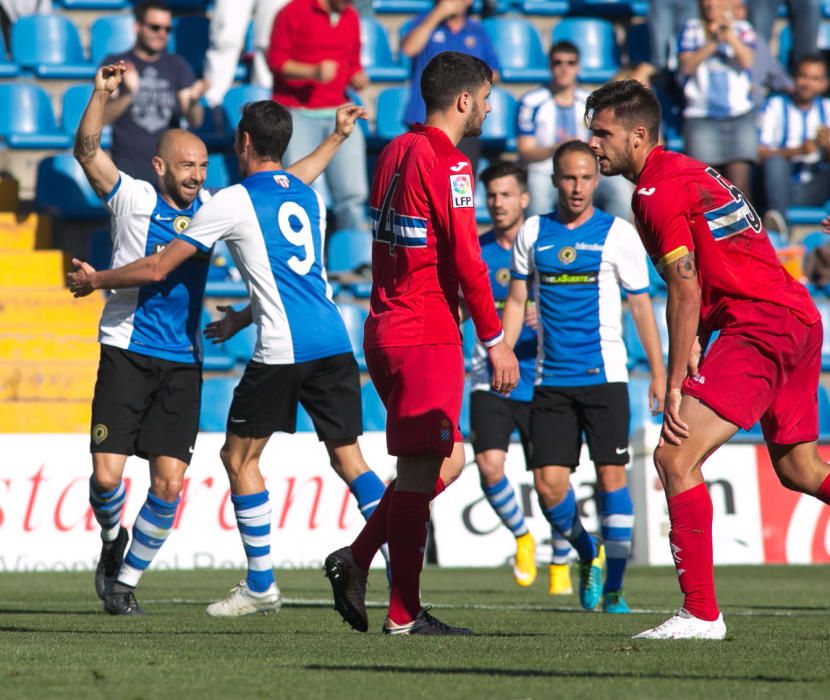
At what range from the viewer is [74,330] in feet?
41.5

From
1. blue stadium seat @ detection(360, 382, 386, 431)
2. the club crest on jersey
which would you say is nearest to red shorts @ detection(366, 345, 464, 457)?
the club crest on jersey

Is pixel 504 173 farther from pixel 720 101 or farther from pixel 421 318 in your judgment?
pixel 720 101

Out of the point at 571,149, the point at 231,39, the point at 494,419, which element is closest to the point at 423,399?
the point at 571,149

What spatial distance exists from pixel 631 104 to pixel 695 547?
1.64 meters

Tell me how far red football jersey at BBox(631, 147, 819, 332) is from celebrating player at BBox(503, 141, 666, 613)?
A: 7.22ft

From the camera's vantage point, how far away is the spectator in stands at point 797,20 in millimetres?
15578

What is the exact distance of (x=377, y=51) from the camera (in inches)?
605

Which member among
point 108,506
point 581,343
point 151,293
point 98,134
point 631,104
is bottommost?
point 108,506

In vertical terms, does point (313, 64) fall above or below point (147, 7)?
below

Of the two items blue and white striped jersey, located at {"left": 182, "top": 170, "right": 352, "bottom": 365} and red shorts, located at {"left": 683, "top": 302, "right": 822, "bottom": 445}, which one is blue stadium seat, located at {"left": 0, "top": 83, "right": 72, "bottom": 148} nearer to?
blue and white striped jersey, located at {"left": 182, "top": 170, "right": 352, "bottom": 365}

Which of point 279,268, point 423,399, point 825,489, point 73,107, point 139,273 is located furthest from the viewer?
point 73,107

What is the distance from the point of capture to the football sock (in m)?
7.07

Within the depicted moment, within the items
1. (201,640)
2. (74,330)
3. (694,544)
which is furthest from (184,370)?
(74,330)

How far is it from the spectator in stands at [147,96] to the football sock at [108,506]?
5559mm
